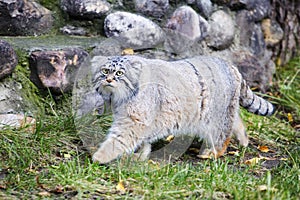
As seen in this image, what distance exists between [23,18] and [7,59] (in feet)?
1.67

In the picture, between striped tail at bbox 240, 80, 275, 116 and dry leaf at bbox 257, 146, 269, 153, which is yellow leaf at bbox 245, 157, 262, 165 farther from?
striped tail at bbox 240, 80, 275, 116

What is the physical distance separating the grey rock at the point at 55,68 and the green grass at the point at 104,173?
4.6 inches

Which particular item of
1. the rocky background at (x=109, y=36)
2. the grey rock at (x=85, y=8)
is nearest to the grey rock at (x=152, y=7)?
the rocky background at (x=109, y=36)

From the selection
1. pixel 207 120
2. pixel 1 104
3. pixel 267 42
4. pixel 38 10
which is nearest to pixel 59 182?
pixel 1 104

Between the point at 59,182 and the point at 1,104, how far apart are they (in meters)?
1.06

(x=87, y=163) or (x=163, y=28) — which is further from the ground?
(x=163, y=28)

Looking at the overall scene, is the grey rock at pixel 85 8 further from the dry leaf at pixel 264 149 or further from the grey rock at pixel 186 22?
the dry leaf at pixel 264 149

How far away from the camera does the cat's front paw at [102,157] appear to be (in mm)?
3502

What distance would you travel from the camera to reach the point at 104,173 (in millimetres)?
3355

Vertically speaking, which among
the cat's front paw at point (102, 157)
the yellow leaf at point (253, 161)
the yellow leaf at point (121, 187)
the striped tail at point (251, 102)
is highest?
the striped tail at point (251, 102)

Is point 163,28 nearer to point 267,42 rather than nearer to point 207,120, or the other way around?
point 207,120

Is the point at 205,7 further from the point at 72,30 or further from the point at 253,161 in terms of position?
the point at 253,161

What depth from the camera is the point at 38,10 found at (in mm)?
4414

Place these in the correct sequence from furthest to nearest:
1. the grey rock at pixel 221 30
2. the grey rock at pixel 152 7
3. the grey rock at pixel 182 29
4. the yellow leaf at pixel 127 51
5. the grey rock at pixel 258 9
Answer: the grey rock at pixel 258 9, the grey rock at pixel 221 30, the grey rock at pixel 182 29, the grey rock at pixel 152 7, the yellow leaf at pixel 127 51
